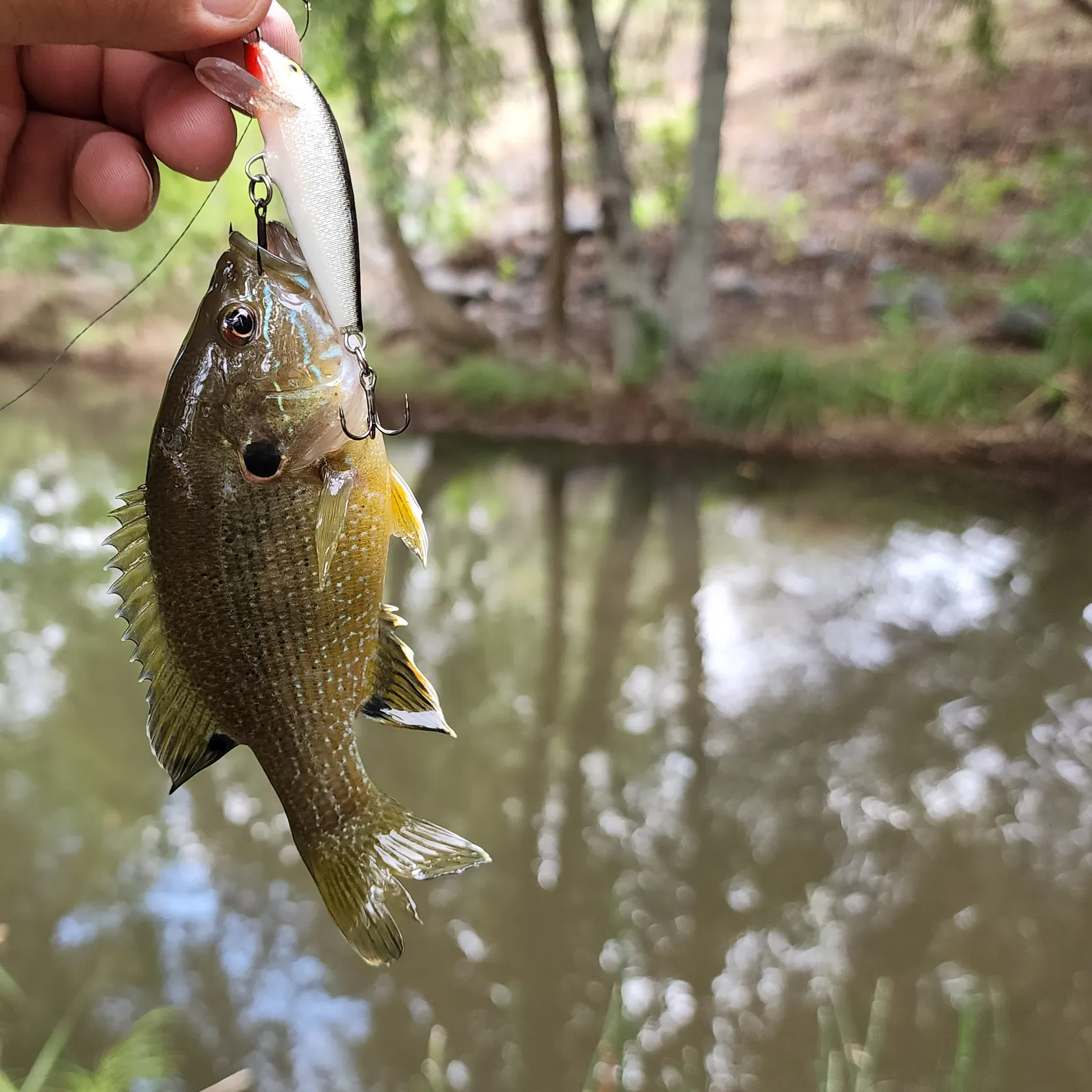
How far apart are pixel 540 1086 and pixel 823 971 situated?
97 centimetres

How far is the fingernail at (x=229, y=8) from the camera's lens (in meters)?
1.05

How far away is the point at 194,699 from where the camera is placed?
3.74 ft

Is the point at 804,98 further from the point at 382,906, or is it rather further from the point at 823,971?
the point at 382,906

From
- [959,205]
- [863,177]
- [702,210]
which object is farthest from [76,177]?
[863,177]

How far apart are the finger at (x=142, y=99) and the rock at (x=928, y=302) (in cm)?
734

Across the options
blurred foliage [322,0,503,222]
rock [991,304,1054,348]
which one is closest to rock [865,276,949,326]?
rock [991,304,1054,348]

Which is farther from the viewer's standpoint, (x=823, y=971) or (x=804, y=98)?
(x=804, y=98)

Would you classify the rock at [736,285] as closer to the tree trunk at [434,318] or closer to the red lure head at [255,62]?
the tree trunk at [434,318]

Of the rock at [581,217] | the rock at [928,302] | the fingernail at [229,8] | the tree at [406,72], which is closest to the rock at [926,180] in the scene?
the rock at [928,302]

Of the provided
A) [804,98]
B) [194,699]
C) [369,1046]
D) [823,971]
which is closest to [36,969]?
[369,1046]

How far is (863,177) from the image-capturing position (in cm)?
993

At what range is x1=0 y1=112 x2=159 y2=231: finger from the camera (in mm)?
1454

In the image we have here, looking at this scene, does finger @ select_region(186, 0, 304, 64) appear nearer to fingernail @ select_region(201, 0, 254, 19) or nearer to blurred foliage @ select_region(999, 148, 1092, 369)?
fingernail @ select_region(201, 0, 254, 19)

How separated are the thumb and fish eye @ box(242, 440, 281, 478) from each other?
20.9 inches
